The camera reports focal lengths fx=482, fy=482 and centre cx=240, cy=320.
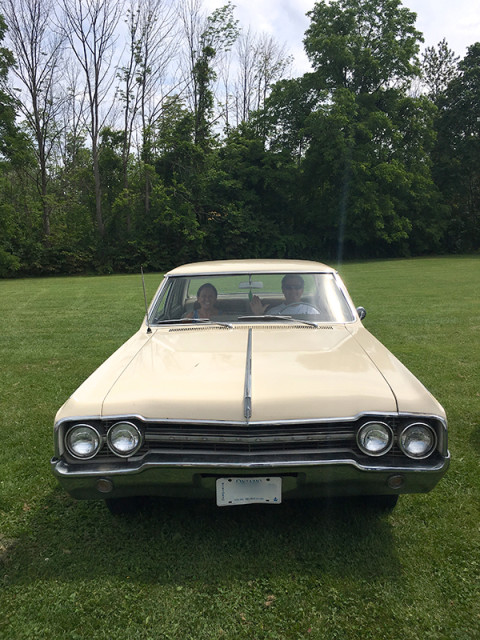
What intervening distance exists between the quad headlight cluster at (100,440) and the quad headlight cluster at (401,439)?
1.14 metres

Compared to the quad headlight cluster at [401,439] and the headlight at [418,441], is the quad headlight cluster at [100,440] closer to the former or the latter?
the quad headlight cluster at [401,439]

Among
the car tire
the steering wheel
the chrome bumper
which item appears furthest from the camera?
the steering wheel

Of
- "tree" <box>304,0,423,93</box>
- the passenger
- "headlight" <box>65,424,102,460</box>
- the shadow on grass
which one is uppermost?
"tree" <box>304,0,423,93</box>

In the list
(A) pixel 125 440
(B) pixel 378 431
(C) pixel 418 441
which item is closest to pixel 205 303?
(A) pixel 125 440

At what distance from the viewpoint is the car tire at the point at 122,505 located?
9.65 ft

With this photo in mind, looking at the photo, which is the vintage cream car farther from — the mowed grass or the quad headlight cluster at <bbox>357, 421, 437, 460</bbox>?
the mowed grass

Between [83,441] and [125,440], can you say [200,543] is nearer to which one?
[125,440]

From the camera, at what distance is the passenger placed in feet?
13.5

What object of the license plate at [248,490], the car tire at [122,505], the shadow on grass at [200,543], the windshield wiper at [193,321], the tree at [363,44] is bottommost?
the shadow on grass at [200,543]

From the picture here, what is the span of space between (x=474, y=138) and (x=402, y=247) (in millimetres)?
11323

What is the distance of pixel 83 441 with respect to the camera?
2504 millimetres

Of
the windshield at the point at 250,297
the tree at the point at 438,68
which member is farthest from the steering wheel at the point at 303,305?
the tree at the point at 438,68

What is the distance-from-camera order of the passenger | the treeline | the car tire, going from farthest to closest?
1. the treeline
2. the passenger
3. the car tire

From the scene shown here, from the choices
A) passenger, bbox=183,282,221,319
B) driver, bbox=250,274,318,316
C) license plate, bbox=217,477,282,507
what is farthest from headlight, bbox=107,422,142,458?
driver, bbox=250,274,318,316
